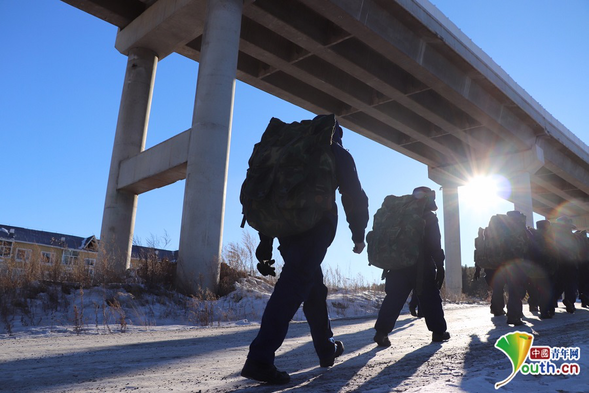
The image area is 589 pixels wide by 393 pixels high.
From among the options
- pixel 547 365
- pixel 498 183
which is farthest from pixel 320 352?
pixel 498 183

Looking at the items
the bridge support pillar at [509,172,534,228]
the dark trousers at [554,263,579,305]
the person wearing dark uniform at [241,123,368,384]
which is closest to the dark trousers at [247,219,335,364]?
the person wearing dark uniform at [241,123,368,384]

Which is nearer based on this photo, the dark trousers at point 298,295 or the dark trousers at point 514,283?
the dark trousers at point 298,295

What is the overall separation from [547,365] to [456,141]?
23689mm

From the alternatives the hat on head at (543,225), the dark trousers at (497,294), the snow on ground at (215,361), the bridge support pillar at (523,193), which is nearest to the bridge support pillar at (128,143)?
the snow on ground at (215,361)

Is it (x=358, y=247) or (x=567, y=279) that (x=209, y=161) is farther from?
(x=567, y=279)

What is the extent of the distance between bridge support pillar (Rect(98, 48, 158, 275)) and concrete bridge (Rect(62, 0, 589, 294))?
3cm

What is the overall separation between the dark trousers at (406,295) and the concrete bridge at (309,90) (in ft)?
17.4

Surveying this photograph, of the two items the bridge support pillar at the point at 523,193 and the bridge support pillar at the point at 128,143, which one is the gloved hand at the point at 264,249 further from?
the bridge support pillar at the point at 523,193

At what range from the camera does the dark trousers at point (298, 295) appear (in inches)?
95.4

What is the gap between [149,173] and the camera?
12.3m

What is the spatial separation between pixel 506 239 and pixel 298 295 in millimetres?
6120

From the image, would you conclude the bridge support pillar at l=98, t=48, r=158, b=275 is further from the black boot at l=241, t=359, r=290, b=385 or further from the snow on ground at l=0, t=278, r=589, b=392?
the black boot at l=241, t=359, r=290, b=385

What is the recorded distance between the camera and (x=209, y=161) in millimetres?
10281

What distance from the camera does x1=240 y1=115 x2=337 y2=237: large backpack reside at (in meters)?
2.63
